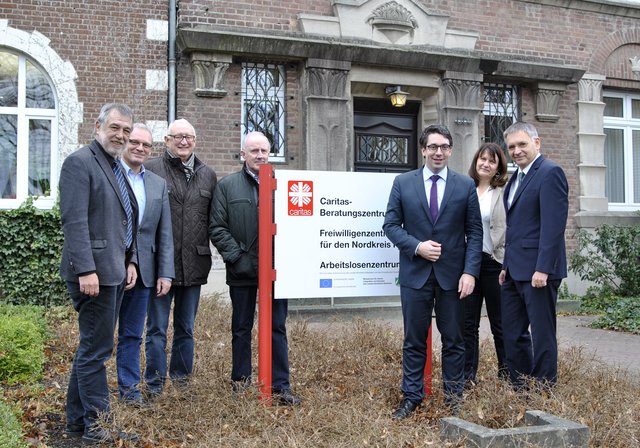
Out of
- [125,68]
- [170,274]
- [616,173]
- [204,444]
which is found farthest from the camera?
[616,173]

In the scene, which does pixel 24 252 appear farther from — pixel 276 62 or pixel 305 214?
pixel 305 214

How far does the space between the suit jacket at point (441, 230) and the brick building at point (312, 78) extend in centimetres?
554

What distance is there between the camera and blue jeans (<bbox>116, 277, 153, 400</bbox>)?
186 inches

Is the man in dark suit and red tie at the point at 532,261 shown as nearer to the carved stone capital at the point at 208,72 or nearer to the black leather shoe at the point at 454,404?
the black leather shoe at the point at 454,404

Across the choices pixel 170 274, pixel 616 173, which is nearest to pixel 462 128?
pixel 616 173

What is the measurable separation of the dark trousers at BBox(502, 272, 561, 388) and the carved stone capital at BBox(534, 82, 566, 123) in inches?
314

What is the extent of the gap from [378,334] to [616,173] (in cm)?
854

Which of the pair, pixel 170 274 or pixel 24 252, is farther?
pixel 24 252

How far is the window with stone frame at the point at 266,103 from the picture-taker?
10.4 meters

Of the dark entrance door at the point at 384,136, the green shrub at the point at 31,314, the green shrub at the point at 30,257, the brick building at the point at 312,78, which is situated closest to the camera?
the green shrub at the point at 31,314

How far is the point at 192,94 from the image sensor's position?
10.1 metres

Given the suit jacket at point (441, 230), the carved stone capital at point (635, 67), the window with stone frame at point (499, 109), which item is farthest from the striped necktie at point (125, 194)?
the carved stone capital at point (635, 67)

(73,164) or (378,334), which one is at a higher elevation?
(73,164)

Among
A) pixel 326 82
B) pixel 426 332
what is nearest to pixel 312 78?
pixel 326 82
